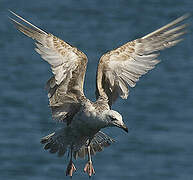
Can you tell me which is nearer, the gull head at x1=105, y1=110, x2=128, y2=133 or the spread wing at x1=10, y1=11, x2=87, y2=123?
the gull head at x1=105, y1=110, x2=128, y2=133

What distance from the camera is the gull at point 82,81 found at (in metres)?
12.0

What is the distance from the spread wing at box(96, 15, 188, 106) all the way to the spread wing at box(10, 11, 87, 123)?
0.62 metres

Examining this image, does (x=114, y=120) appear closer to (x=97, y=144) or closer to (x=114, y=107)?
(x=97, y=144)

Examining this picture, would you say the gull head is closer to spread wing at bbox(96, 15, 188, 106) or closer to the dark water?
spread wing at bbox(96, 15, 188, 106)

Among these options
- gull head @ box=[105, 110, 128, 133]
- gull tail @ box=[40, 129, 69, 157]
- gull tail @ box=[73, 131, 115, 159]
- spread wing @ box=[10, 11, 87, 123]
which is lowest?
gull head @ box=[105, 110, 128, 133]

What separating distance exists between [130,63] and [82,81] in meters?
1.12

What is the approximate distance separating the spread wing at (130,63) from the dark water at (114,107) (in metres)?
10.5

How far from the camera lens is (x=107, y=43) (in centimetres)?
2962

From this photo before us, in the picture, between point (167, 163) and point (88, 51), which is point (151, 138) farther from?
point (88, 51)

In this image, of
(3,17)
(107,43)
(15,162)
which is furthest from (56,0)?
(15,162)

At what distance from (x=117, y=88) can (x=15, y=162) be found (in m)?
11.7

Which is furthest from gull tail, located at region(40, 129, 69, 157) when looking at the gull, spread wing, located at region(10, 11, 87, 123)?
spread wing, located at region(10, 11, 87, 123)

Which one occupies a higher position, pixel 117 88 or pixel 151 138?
pixel 151 138

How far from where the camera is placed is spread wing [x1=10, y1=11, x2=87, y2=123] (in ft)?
39.2
